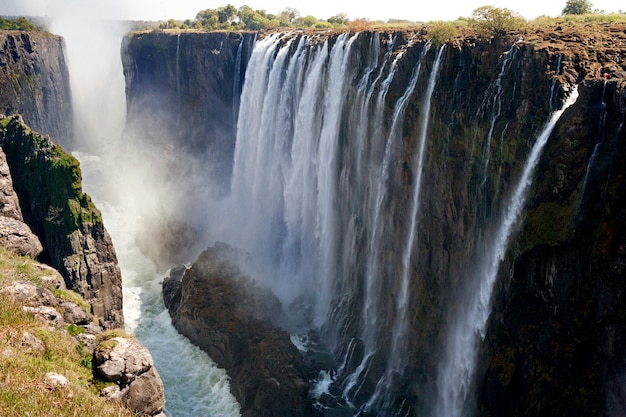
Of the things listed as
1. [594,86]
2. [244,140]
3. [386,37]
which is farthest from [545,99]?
[244,140]

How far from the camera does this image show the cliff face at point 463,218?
11875 mm

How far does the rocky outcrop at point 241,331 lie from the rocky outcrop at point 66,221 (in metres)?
4.01

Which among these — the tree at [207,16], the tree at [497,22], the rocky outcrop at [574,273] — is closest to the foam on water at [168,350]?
the rocky outcrop at [574,273]

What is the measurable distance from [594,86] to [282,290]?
66.3 feet

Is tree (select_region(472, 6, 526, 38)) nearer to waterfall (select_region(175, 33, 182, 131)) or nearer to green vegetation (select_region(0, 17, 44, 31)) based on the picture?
waterfall (select_region(175, 33, 182, 131))

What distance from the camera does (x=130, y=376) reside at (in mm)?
10578

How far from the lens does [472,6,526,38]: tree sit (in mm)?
16375

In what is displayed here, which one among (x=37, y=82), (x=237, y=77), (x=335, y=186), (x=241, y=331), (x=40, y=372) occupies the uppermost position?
(x=237, y=77)

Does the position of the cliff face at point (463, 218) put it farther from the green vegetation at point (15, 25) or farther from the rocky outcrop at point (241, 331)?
the green vegetation at point (15, 25)

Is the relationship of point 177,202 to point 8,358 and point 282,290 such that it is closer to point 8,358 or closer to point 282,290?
point 282,290

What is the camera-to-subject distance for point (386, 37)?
21500 millimetres

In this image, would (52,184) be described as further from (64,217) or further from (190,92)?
(190,92)

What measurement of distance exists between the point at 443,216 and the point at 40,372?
1300 cm

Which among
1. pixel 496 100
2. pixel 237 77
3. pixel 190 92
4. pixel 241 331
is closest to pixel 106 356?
pixel 241 331
